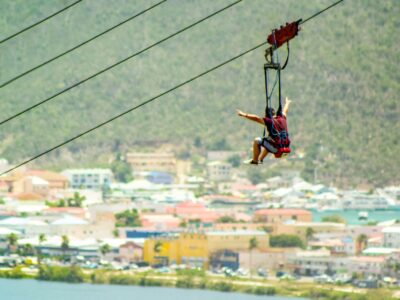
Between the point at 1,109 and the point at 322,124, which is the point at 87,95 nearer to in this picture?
the point at 1,109

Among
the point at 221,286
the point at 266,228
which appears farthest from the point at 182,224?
the point at 221,286

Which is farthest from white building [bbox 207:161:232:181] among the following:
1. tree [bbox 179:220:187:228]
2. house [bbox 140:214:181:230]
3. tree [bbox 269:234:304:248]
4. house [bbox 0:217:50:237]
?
tree [bbox 269:234:304:248]

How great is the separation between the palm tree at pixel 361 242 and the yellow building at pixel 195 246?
196cm

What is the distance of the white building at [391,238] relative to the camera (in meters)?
44.6

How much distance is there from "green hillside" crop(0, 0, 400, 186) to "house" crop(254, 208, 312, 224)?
57.1ft

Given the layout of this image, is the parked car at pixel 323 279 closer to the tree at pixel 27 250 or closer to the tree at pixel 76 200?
the tree at pixel 27 250

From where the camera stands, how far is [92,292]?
35.4 metres

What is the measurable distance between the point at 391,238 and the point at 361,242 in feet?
2.51

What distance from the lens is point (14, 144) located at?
75.5 m

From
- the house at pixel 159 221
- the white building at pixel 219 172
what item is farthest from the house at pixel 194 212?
the white building at pixel 219 172

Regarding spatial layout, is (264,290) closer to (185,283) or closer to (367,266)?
(185,283)

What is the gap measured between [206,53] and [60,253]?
41.6 meters

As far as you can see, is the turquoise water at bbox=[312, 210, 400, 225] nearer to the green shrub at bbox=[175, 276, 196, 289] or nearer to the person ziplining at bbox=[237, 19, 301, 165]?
the green shrub at bbox=[175, 276, 196, 289]

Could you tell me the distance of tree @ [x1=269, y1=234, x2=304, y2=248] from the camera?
45.6 meters
